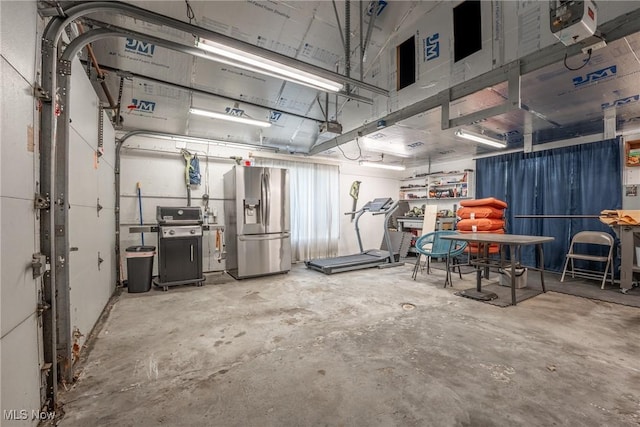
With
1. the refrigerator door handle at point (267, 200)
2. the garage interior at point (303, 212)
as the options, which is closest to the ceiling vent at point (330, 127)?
the garage interior at point (303, 212)

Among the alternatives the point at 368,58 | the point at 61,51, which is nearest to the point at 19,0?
the point at 61,51

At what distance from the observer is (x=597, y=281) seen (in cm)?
455

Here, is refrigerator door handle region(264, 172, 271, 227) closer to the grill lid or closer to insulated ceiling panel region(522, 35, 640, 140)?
the grill lid

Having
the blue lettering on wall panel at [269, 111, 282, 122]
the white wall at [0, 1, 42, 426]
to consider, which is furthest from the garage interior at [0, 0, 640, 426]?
the blue lettering on wall panel at [269, 111, 282, 122]

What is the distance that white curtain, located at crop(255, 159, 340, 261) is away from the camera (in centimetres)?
629

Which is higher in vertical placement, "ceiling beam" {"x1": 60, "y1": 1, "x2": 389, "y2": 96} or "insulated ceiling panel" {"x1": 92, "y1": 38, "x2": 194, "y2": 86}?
"insulated ceiling panel" {"x1": 92, "y1": 38, "x2": 194, "y2": 86}

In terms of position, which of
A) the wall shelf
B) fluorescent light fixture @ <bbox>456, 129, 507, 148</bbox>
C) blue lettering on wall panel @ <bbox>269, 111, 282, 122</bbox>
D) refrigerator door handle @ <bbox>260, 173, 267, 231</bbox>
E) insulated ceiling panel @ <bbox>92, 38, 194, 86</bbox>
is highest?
insulated ceiling panel @ <bbox>92, 38, 194, 86</bbox>

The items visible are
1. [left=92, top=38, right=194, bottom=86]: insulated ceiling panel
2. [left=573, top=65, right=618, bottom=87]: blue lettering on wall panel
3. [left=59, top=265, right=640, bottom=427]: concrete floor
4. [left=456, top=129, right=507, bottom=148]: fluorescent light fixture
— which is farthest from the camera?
[left=456, top=129, right=507, bottom=148]: fluorescent light fixture

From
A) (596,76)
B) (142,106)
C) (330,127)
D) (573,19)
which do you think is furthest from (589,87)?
(142,106)

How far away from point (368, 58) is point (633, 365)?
4.72 metres

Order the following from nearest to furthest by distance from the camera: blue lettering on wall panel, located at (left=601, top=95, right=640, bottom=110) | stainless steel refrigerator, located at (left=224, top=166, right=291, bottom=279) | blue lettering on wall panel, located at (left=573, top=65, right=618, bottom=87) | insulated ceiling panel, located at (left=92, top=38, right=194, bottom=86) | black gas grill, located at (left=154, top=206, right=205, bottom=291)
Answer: blue lettering on wall panel, located at (left=573, top=65, right=618, bottom=87), insulated ceiling panel, located at (left=92, top=38, right=194, bottom=86), blue lettering on wall panel, located at (left=601, top=95, right=640, bottom=110), black gas grill, located at (left=154, top=206, right=205, bottom=291), stainless steel refrigerator, located at (left=224, top=166, right=291, bottom=279)

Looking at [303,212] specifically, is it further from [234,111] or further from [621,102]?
[621,102]

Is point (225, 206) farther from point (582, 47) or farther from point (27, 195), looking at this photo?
point (582, 47)

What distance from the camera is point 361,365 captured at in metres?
2.07
